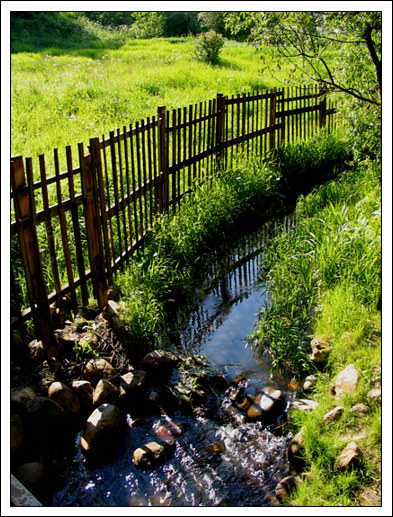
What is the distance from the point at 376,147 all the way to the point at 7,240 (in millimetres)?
6198

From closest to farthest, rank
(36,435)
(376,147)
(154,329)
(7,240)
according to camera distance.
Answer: (7,240), (36,435), (154,329), (376,147)

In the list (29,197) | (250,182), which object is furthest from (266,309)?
(250,182)

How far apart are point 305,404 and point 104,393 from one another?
1705 millimetres

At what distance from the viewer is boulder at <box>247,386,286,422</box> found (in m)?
3.94

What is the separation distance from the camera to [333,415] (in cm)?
364

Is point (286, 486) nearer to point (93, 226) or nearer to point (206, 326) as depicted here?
point (206, 326)

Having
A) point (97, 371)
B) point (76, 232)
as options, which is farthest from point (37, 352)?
point (76, 232)

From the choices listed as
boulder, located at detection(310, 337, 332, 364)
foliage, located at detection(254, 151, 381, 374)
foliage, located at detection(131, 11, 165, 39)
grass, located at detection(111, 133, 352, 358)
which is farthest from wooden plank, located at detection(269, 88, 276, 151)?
foliage, located at detection(131, 11, 165, 39)

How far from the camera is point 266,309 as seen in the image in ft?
17.2

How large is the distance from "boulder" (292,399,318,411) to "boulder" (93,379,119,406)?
1548 mm

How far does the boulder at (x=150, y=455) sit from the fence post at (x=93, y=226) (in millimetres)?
1862

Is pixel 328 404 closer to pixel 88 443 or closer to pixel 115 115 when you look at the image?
pixel 88 443

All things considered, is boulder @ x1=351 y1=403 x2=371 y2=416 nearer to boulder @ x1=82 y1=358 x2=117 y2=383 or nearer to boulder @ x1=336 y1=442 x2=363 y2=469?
boulder @ x1=336 y1=442 x2=363 y2=469

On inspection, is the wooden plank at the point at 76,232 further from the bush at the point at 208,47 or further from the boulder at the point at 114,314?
the bush at the point at 208,47
